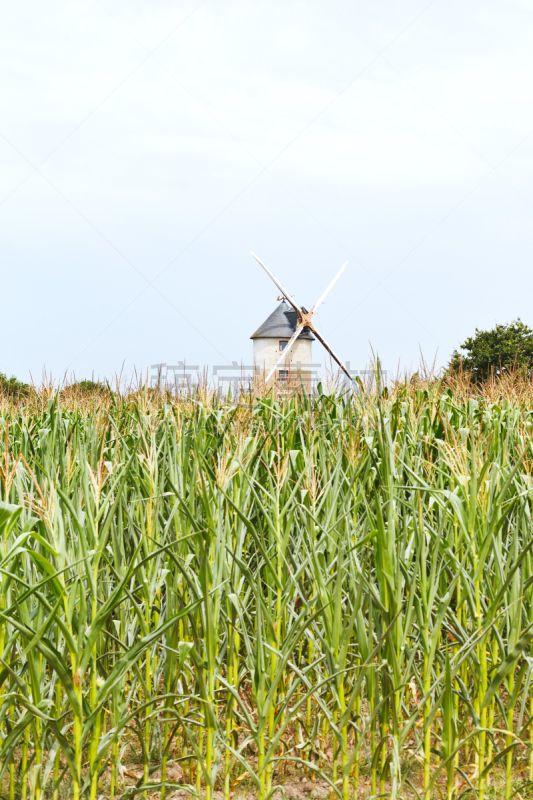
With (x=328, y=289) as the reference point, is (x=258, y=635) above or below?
below

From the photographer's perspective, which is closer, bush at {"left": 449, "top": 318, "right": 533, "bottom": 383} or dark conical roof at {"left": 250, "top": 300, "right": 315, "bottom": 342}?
bush at {"left": 449, "top": 318, "right": 533, "bottom": 383}

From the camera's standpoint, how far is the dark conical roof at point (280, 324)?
39844 mm

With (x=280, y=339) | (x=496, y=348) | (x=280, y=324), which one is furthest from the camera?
(x=280, y=324)

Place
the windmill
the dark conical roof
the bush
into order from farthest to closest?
the dark conical roof → the windmill → the bush

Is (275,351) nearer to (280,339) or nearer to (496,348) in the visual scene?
(280,339)

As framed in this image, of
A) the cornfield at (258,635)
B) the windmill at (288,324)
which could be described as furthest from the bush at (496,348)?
the cornfield at (258,635)

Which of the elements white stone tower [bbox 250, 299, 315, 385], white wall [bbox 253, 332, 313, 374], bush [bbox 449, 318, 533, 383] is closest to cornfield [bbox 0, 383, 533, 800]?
bush [bbox 449, 318, 533, 383]

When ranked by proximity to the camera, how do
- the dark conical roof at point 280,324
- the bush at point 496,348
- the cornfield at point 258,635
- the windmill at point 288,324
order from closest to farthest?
the cornfield at point 258,635
the bush at point 496,348
the windmill at point 288,324
the dark conical roof at point 280,324

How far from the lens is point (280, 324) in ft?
132

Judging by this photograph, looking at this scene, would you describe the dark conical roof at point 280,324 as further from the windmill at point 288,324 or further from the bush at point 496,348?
the bush at point 496,348

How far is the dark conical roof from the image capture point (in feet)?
131

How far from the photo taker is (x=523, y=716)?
2.79m

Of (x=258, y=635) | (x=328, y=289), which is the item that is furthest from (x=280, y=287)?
(x=258, y=635)

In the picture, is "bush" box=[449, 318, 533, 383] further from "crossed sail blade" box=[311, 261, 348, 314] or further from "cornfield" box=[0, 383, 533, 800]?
"cornfield" box=[0, 383, 533, 800]
